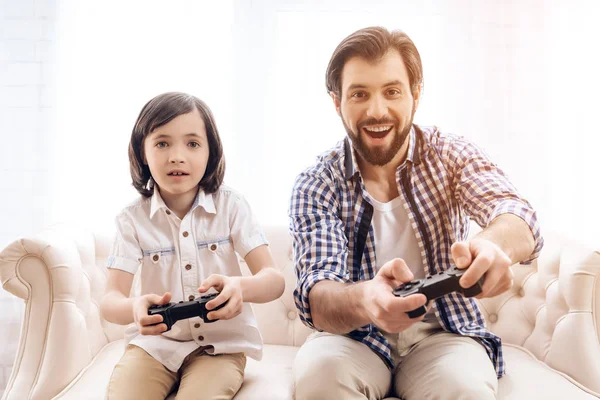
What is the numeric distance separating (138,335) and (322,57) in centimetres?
121

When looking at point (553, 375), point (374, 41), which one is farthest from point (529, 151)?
point (374, 41)

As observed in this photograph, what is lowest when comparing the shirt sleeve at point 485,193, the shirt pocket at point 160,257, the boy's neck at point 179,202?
the shirt pocket at point 160,257

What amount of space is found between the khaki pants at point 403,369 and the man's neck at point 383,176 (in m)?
0.30

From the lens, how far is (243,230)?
1.35 meters

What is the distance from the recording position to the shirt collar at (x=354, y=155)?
133 cm

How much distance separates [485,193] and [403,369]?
0.40 metres

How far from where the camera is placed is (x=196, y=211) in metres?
1.36

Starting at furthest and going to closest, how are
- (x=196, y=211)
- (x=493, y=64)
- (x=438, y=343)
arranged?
1. (x=493, y=64)
2. (x=196, y=211)
3. (x=438, y=343)

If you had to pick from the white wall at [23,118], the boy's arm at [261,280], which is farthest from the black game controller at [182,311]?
the white wall at [23,118]

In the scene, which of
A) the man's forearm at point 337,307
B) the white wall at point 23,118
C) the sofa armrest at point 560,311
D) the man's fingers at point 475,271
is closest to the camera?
the man's fingers at point 475,271

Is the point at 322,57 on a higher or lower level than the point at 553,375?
→ higher

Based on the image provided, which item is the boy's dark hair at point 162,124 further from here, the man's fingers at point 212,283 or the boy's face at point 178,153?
the man's fingers at point 212,283

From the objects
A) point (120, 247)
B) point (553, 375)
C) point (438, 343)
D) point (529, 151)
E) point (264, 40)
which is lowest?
point (553, 375)

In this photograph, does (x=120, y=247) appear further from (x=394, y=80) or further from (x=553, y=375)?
(x=553, y=375)
